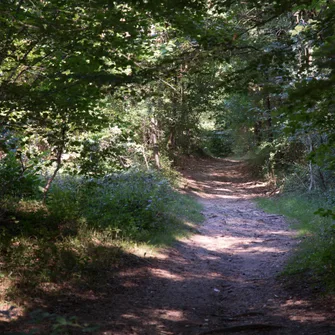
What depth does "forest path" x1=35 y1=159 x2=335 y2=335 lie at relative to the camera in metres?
5.86

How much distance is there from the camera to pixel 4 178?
27.7ft

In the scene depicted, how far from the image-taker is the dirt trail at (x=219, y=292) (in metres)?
5.86

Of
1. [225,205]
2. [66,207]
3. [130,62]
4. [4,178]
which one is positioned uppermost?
[130,62]

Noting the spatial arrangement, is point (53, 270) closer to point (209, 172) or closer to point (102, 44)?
point (102, 44)

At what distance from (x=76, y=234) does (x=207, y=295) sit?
2.94 m

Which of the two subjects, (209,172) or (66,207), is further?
(209,172)

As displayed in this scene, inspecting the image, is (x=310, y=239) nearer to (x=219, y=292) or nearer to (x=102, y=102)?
(x=219, y=292)

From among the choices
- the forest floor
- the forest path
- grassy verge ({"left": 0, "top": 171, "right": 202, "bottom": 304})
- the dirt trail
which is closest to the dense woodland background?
grassy verge ({"left": 0, "top": 171, "right": 202, "bottom": 304})

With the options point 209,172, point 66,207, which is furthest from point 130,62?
point 209,172

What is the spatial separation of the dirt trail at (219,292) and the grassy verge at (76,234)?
636mm

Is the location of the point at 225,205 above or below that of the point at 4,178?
below

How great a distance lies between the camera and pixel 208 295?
7535 millimetres

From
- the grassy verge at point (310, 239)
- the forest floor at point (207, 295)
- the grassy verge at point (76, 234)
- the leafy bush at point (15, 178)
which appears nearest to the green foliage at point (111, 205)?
the grassy verge at point (76, 234)

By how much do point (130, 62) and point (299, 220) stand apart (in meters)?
9.38
